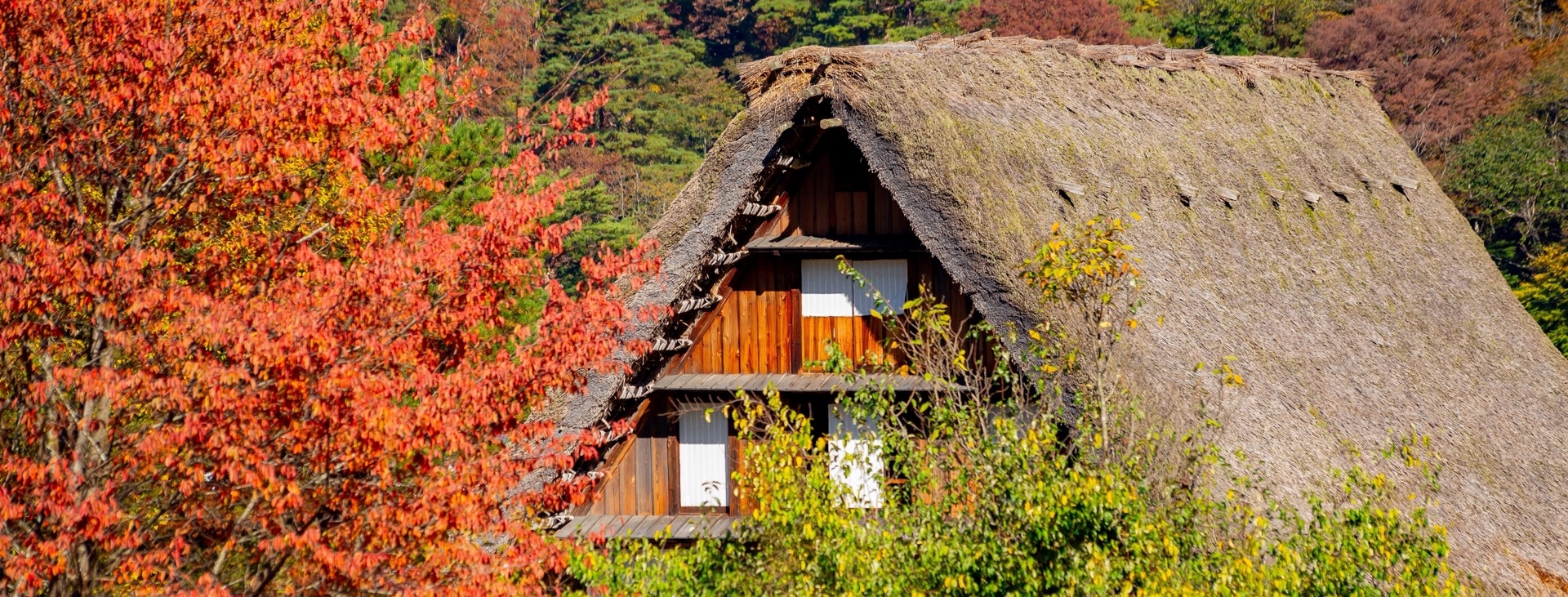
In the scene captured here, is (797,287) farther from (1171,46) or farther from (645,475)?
(1171,46)

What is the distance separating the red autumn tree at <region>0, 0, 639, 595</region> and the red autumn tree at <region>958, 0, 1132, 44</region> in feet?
138

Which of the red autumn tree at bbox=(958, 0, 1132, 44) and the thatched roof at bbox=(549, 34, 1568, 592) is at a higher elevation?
the red autumn tree at bbox=(958, 0, 1132, 44)

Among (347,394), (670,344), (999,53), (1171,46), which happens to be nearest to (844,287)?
(670,344)

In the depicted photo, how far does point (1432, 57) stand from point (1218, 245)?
35825 millimetres

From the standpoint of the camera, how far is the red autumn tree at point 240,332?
8125 millimetres

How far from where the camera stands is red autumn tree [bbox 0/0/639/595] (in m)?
8.12

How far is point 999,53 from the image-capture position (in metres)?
17.3

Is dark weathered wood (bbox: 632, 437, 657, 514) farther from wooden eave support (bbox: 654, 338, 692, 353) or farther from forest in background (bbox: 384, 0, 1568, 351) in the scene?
forest in background (bbox: 384, 0, 1568, 351)

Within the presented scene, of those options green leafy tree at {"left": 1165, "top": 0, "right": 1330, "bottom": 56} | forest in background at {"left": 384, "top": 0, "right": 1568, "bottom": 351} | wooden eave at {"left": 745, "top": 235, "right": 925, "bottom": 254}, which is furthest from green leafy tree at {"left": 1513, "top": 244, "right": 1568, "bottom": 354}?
wooden eave at {"left": 745, "top": 235, "right": 925, "bottom": 254}

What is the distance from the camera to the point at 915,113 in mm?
12930

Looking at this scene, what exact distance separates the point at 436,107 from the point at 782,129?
335 centimetres

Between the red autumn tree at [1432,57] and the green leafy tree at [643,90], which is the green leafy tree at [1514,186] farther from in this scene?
the green leafy tree at [643,90]

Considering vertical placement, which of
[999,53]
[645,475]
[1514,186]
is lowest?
[645,475]

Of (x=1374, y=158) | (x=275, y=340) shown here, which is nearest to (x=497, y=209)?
(x=275, y=340)
